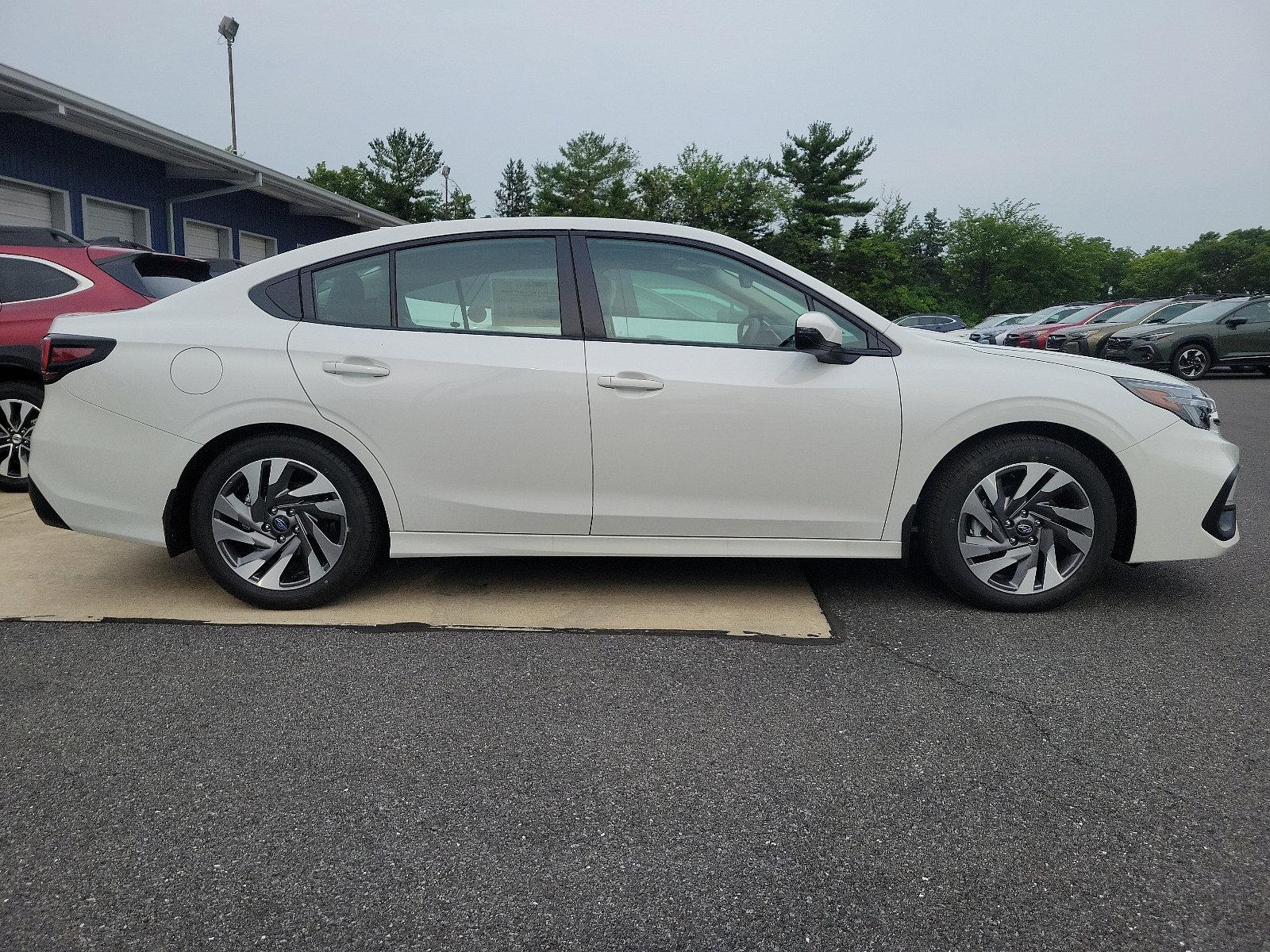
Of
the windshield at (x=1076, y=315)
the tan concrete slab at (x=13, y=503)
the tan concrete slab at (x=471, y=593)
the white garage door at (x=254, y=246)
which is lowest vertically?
the tan concrete slab at (x=471, y=593)

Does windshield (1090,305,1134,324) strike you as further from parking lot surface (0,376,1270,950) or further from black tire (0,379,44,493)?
black tire (0,379,44,493)

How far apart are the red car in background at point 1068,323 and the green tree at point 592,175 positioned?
147 feet

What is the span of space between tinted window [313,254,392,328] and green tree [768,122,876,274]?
57.7m

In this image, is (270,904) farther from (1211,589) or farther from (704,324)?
(1211,589)

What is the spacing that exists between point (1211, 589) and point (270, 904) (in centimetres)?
402

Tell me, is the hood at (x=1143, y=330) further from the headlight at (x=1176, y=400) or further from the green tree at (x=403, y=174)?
the green tree at (x=403, y=174)

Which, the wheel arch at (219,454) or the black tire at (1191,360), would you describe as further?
the black tire at (1191,360)

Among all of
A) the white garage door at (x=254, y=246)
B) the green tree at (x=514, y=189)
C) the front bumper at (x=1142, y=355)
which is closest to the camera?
the front bumper at (x=1142, y=355)

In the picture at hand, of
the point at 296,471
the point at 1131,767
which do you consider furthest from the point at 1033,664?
the point at 296,471

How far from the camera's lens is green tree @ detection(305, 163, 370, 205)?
62969 millimetres

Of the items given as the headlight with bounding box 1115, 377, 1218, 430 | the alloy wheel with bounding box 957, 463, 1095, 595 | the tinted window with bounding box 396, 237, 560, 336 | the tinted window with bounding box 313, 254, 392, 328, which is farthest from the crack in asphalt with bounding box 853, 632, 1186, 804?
the tinted window with bounding box 313, 254, 392, 328

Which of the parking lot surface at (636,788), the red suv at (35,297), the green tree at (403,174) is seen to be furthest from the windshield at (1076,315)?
the green tree at (403,174)

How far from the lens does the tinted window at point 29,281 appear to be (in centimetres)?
603

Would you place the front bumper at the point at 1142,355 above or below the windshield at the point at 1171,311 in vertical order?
below
